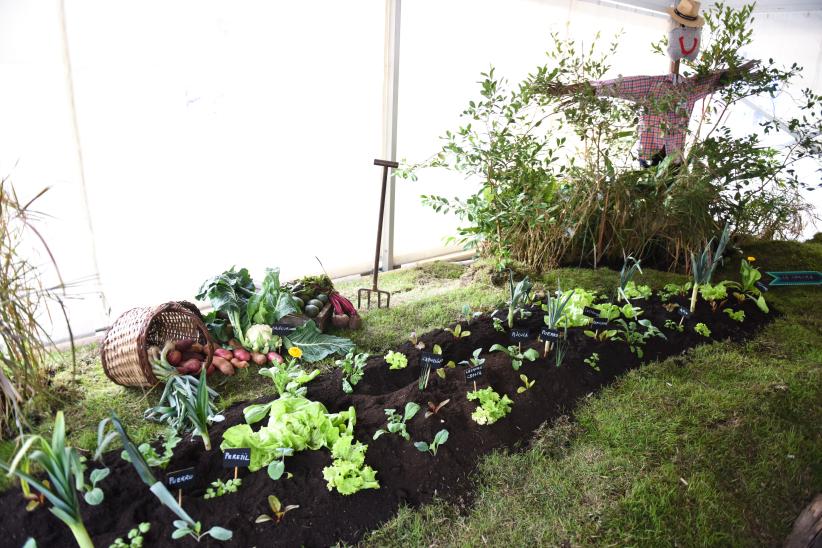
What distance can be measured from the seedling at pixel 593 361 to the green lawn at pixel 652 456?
14 centimetres

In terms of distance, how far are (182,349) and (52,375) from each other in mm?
563

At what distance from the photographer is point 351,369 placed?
2398mm

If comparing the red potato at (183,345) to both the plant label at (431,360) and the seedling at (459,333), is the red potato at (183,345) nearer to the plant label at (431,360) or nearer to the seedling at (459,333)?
the plant label at (431,360)

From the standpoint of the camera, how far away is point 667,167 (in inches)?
141

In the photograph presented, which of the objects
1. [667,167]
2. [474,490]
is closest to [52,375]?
[474,490]

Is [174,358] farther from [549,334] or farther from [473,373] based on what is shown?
[549,334]

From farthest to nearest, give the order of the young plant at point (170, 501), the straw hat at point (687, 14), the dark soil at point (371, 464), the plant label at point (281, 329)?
1. the straw hat at point (687, 14)
2. the plant label at point (281, 329)
3. the dark soil at point (371, 464)
4. the young plant at point (170, 501)

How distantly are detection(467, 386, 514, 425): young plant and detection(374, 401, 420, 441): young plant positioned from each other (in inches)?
8.8

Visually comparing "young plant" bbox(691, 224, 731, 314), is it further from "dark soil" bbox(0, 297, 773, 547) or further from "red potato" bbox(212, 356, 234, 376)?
"red potato" bbox(212, 356, 234, 376)

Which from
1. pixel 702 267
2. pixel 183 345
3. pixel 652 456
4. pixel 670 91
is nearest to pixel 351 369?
pixel 183 345

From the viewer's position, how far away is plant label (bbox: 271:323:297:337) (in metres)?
2.62

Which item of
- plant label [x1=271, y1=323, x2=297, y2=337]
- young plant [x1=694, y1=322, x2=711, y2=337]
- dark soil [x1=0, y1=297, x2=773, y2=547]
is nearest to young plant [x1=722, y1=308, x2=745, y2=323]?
young plant [x1=694, y1=322, x2=711, y2=337]

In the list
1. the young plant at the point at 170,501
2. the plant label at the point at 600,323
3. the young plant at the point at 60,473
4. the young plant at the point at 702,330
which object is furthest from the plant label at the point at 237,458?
the young plant at the point at 702,330

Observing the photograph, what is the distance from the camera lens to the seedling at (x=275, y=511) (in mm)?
1536
